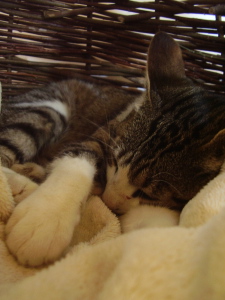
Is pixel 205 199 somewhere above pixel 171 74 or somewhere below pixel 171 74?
below

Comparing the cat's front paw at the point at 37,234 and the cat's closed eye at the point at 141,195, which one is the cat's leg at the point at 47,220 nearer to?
the cat's front paw at the point at 37,234

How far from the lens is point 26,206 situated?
819 millimetres

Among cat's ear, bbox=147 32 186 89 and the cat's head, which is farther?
cat's ear, bbox=147 32 186 89

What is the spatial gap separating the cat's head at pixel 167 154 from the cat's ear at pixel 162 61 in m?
0.13

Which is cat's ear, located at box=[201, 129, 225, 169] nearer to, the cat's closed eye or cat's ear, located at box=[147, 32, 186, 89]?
the cat's closed eye

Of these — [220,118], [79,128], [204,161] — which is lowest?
[79,128]

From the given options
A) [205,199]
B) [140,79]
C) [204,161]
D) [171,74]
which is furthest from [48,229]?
[140,79]

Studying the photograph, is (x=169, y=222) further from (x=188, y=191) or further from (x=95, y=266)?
(x=95, y=266)

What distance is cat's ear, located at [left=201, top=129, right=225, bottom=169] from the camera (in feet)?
3.04

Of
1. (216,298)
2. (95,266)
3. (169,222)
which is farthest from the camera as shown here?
(169,222)

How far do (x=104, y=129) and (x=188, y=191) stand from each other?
573 mm

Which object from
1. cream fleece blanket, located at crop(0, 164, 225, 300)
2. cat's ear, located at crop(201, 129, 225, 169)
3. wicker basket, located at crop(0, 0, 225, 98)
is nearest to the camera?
cream fleece blanket, located at crop(0, 164, 225, 300)

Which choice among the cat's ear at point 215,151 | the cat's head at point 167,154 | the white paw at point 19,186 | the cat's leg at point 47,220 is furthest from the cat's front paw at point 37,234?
the cat's ear at point 215,151

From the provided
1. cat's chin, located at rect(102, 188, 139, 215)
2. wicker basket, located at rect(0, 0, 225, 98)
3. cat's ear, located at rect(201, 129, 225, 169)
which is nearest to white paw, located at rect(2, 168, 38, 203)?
cat's chin, located at rect(102, 188, 139, 215)
